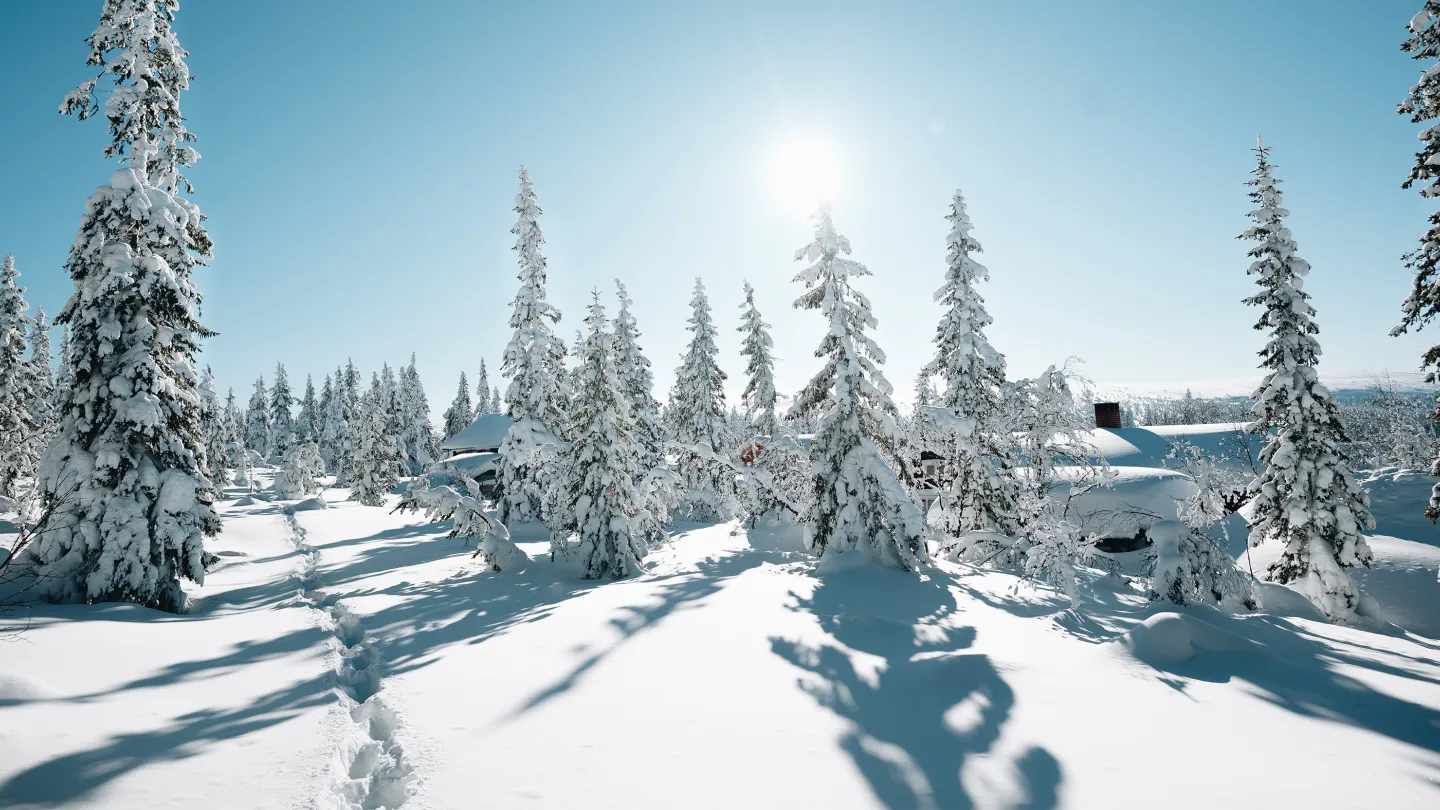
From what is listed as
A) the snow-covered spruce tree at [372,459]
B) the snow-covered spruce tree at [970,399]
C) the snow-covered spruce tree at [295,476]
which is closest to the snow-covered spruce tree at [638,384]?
the snow-covered spruce tree at [970,399]

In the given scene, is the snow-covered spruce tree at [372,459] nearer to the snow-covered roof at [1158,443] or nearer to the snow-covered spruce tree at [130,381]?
the snow-covered spruce tree at [130,381]

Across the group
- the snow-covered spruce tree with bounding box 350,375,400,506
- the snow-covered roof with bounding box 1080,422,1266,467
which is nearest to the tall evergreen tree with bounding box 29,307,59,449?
the snow-covered spruce tree with bounding box 350,375,400,506

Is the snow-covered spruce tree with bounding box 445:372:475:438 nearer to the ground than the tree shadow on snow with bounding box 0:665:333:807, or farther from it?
farther from it

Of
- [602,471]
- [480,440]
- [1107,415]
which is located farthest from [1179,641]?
[480,440]

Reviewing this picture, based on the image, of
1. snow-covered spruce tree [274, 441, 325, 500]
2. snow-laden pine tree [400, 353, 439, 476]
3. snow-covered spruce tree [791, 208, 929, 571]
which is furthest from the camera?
snow-laden pine tree [400, 353, 439, 476]

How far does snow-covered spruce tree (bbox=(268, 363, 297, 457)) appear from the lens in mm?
87375

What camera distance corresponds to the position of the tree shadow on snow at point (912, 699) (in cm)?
485

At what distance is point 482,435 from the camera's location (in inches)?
1610

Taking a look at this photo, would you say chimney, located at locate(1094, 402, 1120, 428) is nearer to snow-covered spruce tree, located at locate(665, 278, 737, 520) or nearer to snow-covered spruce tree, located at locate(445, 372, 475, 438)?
snow-covered spruce tree, located at locate(665, 278, 737, 520)

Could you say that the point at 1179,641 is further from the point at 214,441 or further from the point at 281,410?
the point at 281,410

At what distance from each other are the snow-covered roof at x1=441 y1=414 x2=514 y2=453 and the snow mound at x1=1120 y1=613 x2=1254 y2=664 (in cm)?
3686

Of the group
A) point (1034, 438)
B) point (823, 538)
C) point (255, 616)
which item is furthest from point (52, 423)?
point (1034, 438)

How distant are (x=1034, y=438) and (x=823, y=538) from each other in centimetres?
828

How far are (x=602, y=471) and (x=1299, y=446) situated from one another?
20326 mm
